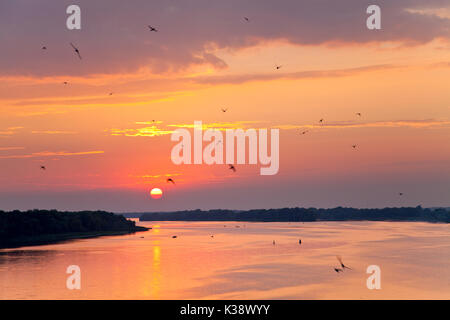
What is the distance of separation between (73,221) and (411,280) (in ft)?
379

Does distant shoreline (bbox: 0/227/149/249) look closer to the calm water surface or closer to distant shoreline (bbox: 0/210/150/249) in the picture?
distant shoreline (bbox: 0/210/150/249)

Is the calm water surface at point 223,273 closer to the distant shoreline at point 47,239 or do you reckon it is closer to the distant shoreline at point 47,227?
the distant shoreline at point 47,239

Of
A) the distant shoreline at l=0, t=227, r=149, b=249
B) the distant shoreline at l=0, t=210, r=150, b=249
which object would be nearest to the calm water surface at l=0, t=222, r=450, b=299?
the distant shoreline at l=0, t=227, r=149, b=249

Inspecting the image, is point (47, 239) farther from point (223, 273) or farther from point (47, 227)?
point (223, 273)

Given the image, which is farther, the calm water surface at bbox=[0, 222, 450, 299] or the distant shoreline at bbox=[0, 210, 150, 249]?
the distant shoreline at bbox=[0, 210, 150, 249]

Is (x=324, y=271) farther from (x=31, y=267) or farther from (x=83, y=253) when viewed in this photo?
(x=83, y=253)

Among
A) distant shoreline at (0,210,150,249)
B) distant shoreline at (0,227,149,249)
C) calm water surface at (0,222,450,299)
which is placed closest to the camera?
calm water surface at (0,222,450,299)

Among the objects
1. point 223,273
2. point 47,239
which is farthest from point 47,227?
point 223,273

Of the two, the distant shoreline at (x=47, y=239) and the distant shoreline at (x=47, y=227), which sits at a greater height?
the distant shoreline at (x=47, y=227)

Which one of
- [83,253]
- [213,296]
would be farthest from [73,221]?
[213,296]

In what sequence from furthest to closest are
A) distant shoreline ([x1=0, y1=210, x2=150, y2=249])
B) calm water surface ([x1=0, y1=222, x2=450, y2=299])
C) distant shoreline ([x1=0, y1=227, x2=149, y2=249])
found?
distant shoreline ([x1=0, y1=210, x2=150, y2=249]) < distant shoreline ([x1=0, y1=227, x2=149, y2=249]) < calm water surface ([x1=0, y1=222, x2=450, y2=299])

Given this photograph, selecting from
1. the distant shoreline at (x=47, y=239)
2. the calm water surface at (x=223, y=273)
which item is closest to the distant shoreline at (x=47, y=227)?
the distant shoreline at (x=47, y=239)

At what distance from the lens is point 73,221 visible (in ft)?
523

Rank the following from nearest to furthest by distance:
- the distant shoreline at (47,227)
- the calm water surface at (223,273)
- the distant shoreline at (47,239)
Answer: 1. the calm water surface at (223,273)
2. the distant shoreline at (47,239)
3. the distant shoreline at (47,227)
